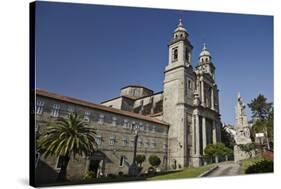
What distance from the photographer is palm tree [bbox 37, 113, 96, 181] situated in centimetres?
1358

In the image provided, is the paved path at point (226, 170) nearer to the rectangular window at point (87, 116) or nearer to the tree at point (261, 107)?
the tree at point (261, 107)

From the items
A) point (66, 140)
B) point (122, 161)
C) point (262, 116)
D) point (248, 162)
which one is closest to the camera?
point (66, 140)

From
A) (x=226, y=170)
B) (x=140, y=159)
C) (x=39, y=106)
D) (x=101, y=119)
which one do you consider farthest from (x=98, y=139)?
(x=226, y=170)

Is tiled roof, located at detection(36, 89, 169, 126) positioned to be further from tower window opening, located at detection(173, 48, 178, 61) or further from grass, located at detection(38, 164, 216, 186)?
tower window opening, located at detection(173, 48, 178, 61)

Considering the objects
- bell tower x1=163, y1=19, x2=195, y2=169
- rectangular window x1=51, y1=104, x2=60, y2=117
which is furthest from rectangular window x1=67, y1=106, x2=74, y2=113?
bell tower x1=163, y1=19, x2=195, y2=169

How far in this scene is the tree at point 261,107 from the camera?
18.3 meters

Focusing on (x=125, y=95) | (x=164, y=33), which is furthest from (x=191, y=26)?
(x=125, y=95)

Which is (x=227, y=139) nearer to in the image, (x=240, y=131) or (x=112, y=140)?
(x=240, y=131)

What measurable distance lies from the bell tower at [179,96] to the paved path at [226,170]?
1390 millimetres

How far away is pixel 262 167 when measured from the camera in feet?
59.0

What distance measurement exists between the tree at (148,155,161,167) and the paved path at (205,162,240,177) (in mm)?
2295

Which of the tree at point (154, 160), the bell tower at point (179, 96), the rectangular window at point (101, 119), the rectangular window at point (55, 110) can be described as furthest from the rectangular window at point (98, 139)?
the bell tower at point (179, 96)

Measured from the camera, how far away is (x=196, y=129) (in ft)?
65.2

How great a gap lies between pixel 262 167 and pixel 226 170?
76.9 inches
